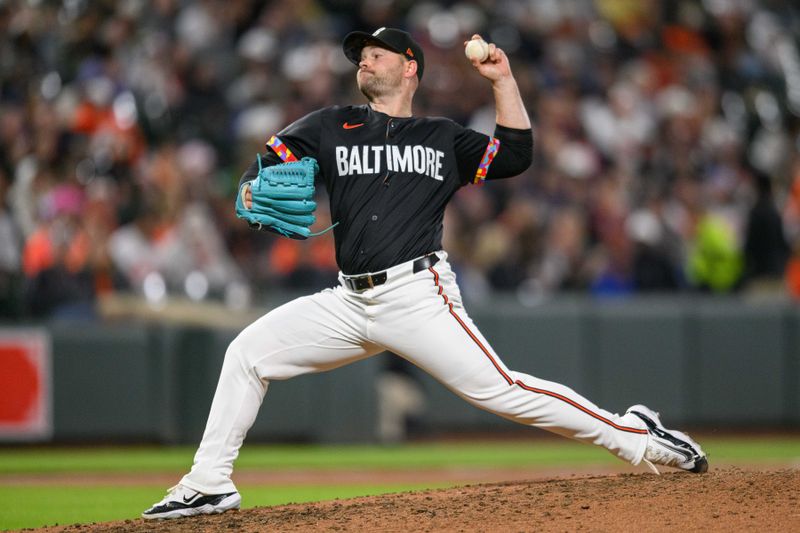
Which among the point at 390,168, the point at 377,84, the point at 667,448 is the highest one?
the point at 377,84

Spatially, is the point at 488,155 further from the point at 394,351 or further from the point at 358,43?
the point at 394,351

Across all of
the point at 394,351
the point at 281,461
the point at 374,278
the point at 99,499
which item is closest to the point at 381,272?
the point at 374,278

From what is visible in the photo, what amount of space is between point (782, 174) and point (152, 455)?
790cm

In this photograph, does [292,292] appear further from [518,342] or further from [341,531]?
[341,531]

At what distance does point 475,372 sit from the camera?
15.8ft

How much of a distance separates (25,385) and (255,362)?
5.61 metres

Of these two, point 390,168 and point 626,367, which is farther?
point 626,367

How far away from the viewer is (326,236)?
10.9 m

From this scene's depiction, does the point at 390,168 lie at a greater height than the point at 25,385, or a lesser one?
greater

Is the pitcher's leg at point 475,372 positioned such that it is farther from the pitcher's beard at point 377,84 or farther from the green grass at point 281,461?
the green grass at point 281,461

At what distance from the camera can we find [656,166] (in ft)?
42.3

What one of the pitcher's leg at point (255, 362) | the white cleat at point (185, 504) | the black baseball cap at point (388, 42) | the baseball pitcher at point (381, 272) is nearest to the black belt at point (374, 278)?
the baseball pitcher at point (381, 272)

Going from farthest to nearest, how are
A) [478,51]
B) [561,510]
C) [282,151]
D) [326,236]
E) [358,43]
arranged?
[326,236] → [358,43] → [282,151] → [478,51] → [561,510]

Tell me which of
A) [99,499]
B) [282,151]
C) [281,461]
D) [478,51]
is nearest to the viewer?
[478,51]
